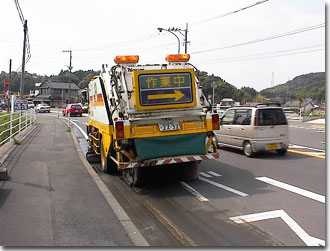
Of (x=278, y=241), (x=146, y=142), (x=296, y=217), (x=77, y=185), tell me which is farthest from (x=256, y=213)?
(x=77, y=185)

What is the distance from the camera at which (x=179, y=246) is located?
4.41 meters

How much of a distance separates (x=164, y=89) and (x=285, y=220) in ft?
12.3

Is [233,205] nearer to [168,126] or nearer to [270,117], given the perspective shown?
[168,126]

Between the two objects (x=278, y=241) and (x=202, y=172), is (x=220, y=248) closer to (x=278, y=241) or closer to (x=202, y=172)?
(x=278, y=241)

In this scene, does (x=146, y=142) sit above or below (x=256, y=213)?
above

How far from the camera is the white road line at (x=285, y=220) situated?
4.49 meters

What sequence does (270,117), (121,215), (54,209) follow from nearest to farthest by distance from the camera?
1. (121,215)
2. (54,209)
3. (270,117)

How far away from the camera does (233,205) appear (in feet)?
20.2

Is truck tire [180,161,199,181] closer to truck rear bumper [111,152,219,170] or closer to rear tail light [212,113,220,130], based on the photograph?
truck rear bumper [111,152,219,170]

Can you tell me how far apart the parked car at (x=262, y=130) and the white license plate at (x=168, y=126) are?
452cm

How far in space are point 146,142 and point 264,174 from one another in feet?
11.5

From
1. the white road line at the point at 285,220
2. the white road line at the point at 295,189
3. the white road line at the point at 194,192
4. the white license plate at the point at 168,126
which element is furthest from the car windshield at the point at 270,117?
the white road line at the point at 285,220

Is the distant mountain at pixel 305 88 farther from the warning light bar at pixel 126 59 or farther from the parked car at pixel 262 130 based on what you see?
the warning light bar at pixel 126 59

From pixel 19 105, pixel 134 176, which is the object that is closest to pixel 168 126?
pixel 134 176
